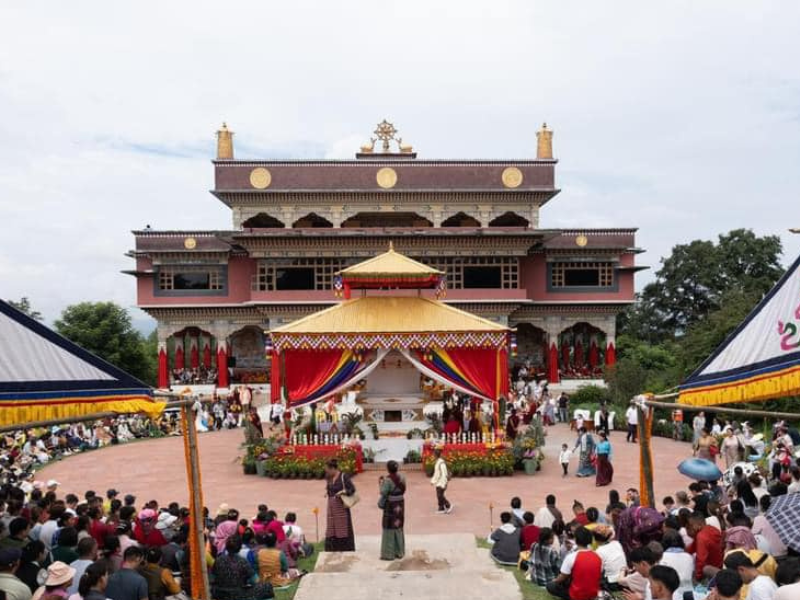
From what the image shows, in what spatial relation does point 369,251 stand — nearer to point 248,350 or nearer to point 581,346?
point 248,350

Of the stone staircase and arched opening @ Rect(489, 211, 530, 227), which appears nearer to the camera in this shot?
the stone staircase

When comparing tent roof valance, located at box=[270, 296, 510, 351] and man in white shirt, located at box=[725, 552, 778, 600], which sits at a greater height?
tent roof valance, located at box=[270, 296, 510, 351]

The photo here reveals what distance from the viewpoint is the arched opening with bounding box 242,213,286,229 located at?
3397 centimetres

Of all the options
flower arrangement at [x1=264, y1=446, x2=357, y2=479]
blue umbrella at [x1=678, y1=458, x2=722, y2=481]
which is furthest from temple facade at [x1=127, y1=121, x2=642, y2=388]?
blue umbrella at [x1=678, y1=458, x2=722, y2=481]

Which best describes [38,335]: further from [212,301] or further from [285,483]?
[212,301]

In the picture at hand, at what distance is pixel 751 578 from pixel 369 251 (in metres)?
27.3

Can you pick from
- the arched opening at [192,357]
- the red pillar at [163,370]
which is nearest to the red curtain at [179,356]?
the arched opening at [192,357]

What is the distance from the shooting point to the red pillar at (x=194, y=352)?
123 feet

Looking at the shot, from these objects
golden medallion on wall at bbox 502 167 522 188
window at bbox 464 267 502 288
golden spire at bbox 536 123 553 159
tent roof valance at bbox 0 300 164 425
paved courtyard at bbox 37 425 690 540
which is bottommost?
paved courtyard at bbox 37 425 690 540

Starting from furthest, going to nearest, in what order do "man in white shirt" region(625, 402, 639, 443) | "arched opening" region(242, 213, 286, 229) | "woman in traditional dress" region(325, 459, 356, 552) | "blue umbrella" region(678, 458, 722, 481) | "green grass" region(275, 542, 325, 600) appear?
"arched opening" region(242, 213, 286, 229) < "man in white shirt" region(625, 402, 639, 443) < "blue umbrella" region(678, 458, 722, 481) < "woman in traditional dress" region(325, 459, 356, 552) < "green grass" region(275, 542, 325, 600)

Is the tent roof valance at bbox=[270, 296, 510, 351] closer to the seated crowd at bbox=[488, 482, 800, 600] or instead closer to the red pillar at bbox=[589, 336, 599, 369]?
the seated crowd at bbox=[488, 482, 800, 600]

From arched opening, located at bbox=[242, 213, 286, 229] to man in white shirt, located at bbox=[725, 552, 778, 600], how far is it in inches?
1199

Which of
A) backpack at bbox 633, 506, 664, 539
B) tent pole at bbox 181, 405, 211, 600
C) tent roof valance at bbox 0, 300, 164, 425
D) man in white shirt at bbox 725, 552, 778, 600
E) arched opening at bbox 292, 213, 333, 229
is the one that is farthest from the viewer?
arched opening at bbox 292, 213, 333, 229

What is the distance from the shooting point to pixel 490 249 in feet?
104
